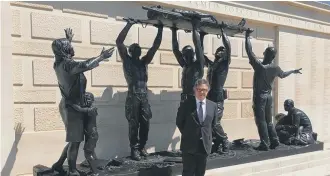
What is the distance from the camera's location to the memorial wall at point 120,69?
547 centimetres

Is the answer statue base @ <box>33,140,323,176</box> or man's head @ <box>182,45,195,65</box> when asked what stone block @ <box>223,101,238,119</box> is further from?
man's head @ <box>182,45,195,65</box>

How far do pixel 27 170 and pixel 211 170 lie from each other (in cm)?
268

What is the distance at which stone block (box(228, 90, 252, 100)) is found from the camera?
27.8 feet

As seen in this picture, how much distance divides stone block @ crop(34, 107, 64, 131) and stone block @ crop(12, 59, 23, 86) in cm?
49

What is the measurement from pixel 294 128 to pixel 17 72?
496 cm

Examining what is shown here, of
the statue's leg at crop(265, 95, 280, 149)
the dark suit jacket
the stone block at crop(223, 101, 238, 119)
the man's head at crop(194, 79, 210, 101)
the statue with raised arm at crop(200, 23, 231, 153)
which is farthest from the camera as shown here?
the stone block at crop(223, 101, 238, 119)

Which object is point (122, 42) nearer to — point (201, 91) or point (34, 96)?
point (34, 96)

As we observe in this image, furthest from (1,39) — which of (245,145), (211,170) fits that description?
(245,145)

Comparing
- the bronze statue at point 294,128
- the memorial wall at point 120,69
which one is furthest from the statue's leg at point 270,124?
the memorial wall at point 120,69

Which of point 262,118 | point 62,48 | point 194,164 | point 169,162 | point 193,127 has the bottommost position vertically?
point 169,162

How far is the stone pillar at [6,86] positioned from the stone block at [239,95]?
4.85 m

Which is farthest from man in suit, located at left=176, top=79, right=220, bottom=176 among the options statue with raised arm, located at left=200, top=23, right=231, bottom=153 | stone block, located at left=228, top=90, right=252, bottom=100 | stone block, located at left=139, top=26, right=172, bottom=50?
stone block, located at left=228, top=90, right=252, bottom=100

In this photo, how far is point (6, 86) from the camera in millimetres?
5203

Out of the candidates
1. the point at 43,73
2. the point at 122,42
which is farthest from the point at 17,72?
the point at 122,42
